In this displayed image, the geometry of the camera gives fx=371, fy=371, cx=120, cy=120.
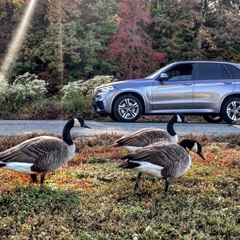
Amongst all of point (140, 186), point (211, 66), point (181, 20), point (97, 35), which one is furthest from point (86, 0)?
point (140, 186)

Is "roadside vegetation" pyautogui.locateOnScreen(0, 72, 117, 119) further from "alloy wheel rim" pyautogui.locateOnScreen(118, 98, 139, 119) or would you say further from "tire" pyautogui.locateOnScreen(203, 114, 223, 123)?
"tire" pyautogui.locateOnScreen(203, 114, 223, 123)

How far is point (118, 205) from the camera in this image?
4.06 meters

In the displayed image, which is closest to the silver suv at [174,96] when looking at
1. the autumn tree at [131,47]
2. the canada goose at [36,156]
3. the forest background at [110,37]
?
the canada goose at [36,156]

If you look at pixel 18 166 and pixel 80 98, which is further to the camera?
pixel 80 98

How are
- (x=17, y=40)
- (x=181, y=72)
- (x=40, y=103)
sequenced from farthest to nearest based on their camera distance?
1. (x=17, y=40)
2. (x=40, y=103)
3. (x=181, y=72)

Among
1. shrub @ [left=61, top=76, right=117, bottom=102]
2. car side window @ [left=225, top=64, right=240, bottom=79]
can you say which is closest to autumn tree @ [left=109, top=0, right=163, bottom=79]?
shrub @ [left=61, top=76, right=117, bottom=102]

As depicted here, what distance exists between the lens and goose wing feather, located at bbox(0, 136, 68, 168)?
14.5 ft

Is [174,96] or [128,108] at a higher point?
[174,96]

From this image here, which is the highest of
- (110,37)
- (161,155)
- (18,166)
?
(110,37)

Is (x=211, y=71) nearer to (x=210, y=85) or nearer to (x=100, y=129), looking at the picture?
(x=210, y=85)

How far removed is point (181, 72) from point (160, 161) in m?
8.27

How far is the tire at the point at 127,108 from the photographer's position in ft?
38.8

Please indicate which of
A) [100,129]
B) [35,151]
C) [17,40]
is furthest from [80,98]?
[17,40]

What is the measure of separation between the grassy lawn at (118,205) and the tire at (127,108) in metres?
6.03
